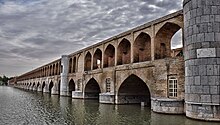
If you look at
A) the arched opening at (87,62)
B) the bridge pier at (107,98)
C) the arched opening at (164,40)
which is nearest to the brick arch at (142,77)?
the bridge pier at (107,98)

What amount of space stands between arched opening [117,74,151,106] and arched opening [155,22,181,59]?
3447 millimetres

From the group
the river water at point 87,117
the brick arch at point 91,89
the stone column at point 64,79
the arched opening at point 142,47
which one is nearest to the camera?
the river water at point 87,117

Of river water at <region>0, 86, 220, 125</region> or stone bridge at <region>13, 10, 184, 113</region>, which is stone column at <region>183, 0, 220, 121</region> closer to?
river water at <region>0, 86, 220, 125</region>

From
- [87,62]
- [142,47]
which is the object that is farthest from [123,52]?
[87,62]

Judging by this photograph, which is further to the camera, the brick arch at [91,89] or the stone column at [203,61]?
the brick arch at [91,89]

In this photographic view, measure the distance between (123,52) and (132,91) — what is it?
4.01 m

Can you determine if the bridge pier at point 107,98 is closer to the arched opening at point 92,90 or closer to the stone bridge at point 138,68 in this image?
the stone bridge at point 138,68

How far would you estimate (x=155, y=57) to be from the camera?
711 inches

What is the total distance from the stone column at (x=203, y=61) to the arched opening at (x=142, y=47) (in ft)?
23.6

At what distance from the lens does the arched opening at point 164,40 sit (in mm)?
17825

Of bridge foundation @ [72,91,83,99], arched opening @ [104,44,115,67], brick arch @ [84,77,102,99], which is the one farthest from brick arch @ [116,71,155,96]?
bridge foundation @ [72,91,83,99]

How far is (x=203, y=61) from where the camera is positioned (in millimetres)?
12648

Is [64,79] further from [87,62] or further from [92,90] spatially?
[92,90]

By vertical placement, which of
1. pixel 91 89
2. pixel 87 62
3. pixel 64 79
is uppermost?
pixel 87 62
